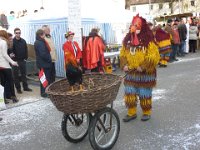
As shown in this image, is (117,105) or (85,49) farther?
(85,49)

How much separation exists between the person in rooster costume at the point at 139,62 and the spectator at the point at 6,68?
306 centimetres

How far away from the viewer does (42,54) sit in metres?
8.24

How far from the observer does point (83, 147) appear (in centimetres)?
501

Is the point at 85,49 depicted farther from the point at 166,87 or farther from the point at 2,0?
the point at 2,0

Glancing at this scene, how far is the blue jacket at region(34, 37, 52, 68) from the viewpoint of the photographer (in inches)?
324

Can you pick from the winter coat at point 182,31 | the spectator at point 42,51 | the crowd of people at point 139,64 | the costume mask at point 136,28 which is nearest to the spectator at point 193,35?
the winter coat at point 182,31

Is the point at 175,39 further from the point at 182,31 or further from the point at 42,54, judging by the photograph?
the point at 42,54

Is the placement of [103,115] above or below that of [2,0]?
below

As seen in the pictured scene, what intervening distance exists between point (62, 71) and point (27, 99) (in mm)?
2833

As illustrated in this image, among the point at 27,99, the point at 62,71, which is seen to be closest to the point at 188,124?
the point at 27,99

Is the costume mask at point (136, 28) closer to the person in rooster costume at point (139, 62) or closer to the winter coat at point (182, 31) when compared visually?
the person in rooster costume at point (139, 62)

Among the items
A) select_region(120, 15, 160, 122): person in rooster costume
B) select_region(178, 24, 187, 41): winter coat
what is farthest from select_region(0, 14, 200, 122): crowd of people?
select_region(178, 24, 187, 41): winter coat

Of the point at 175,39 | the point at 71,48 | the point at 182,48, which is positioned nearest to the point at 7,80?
the point at 71,48

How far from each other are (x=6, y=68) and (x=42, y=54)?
91 cm
